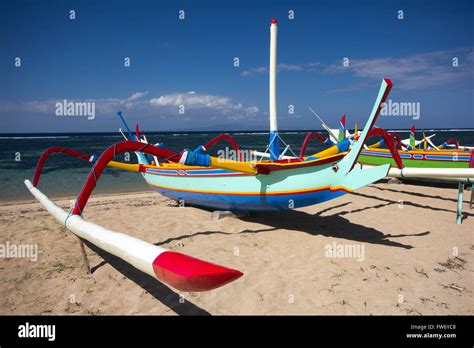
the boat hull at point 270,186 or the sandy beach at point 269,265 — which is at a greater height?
the boat hull at point 270,186

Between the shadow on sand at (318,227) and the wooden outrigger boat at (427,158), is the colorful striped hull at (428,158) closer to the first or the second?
the wooden outrigger boat at (427,158)

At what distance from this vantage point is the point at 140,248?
94.8 inches

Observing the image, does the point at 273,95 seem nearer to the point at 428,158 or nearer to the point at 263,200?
the point at 263,200

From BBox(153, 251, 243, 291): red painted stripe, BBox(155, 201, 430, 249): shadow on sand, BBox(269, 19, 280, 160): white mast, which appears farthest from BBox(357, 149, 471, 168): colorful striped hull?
BBox(153, 251, 243, 291): red painted stripe

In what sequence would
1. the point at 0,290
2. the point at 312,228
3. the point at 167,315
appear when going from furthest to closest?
the point at 312,228 → the point at 0,290 → the point at 167,315

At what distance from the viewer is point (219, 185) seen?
6.62 m

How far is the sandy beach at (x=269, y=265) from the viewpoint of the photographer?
373cm

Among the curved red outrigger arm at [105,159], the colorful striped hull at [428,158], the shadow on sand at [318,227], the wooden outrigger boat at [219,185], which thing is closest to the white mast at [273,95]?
the wooden outrigger boat at [219,185]

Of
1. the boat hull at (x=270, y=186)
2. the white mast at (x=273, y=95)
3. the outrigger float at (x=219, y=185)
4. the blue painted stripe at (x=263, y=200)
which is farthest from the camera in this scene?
the white mast at (x=273, y=95)

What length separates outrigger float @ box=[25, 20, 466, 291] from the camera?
205cm

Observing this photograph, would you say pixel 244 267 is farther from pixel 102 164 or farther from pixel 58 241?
pixel 58 241

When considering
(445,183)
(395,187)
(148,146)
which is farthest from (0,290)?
(445,183)

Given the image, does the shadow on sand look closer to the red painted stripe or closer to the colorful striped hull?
the red painted stripe
